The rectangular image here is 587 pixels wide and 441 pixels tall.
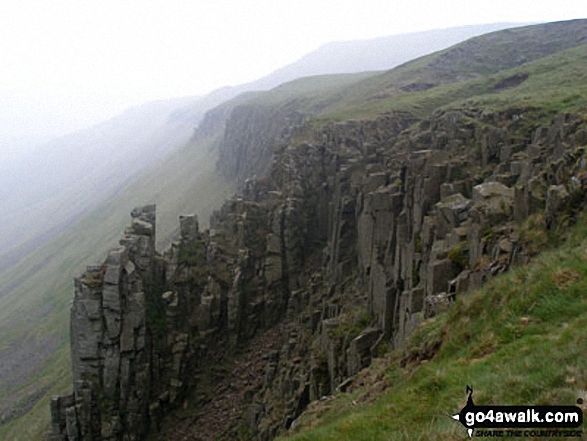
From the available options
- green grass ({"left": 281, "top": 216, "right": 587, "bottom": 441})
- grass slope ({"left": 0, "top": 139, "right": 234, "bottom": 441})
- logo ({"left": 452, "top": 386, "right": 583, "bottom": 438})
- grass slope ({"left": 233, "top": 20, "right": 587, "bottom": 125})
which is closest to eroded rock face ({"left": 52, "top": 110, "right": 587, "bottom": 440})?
green grass ({"left": 281, "top": 216, "right": 587, "bottom": 441})

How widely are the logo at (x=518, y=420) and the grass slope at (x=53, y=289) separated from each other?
55.0m

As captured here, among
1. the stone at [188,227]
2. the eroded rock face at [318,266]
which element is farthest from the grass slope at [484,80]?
the stone at [188,227]

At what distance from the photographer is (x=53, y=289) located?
13650cm

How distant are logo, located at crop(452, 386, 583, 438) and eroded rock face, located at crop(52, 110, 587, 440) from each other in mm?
10269

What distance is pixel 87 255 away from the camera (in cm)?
15262

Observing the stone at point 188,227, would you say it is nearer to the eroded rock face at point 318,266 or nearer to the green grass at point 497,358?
the eroded rock face at point 318,266

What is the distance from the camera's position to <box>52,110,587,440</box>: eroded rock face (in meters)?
26.1

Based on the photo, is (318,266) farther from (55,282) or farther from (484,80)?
(55,282)

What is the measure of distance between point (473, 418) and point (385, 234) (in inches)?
1131

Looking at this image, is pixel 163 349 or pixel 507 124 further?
pixel 163 349

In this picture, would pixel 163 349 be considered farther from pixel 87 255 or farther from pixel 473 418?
pixel 87 255

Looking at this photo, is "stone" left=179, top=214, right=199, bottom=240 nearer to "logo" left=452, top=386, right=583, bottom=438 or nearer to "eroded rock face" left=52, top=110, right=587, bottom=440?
"eroded rock face" left=52, top=110, right=587, bottom=440

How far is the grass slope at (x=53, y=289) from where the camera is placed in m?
73.1

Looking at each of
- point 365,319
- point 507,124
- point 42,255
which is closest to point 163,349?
point 365,319
